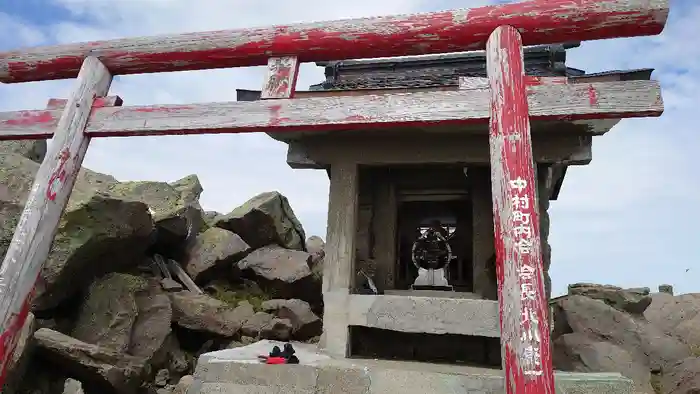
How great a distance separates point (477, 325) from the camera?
4.66 m

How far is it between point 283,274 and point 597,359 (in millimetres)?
5695

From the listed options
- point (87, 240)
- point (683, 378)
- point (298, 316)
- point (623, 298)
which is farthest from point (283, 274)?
point (683, 378)

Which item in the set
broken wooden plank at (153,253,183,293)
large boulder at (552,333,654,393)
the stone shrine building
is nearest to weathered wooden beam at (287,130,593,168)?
the stone shrine building

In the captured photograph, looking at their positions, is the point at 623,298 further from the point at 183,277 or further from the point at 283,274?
the point at 183,277

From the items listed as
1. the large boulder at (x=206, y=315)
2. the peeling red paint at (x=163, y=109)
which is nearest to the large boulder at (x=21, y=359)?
the large boulder at (x=206, y=315)

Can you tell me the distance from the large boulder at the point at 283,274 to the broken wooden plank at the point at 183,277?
1.04 meters

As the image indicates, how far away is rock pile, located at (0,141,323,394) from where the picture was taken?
19.9 ft

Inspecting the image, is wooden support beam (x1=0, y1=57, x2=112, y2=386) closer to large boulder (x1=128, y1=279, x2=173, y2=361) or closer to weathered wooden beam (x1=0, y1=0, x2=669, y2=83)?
weathered wooden beam (x1=0, y1=0, x2=669, y2=83)

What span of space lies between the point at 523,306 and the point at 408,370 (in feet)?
5.67

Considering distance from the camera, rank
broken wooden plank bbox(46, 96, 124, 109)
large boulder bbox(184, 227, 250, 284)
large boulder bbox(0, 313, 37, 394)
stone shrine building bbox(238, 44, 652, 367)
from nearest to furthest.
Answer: broken wooden plank bbox(46, 96, 124, 109)
stone shrine building bbox(238, 44, 652, 367)
large boulder bbox(0, 313, 37, 394)
large boulder bbox(184, 227, 250, 284)

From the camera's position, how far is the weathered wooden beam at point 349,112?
3.00 metres

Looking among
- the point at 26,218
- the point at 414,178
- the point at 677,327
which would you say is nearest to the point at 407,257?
the point at 414,178

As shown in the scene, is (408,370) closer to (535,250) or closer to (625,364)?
(535,250)

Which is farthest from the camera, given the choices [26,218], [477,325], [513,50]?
[477,325]
